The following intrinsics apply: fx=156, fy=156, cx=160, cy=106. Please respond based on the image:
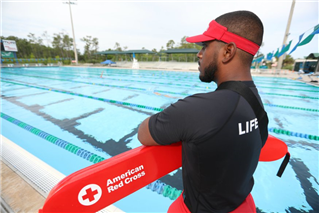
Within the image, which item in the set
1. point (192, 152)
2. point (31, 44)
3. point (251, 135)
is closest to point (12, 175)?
point (192, 152)

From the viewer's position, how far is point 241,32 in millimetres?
802

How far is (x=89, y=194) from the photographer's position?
927 millimetres

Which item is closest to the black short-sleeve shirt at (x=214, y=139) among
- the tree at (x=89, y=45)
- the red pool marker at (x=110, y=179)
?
the red pool marker at (x=110, y=179)

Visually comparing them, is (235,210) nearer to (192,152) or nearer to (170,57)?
(192,152)

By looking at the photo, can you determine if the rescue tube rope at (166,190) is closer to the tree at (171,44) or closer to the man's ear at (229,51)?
the man's ear at (229,51)

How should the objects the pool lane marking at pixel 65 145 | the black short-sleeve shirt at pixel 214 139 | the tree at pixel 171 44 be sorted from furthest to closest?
the tree at pixel 171 44, the pool lane marking at pixel 65 145, the black short-sleeve shirt at pixel 214 139

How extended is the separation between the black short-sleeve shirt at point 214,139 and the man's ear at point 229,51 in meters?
0.17

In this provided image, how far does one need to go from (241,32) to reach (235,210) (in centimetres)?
99

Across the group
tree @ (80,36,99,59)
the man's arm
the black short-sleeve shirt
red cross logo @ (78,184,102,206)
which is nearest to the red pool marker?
red cross logo @ (78,184,102,206)

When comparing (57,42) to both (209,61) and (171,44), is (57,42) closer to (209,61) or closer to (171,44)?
(171,44)

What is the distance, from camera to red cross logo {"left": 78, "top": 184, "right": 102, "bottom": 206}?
90cm

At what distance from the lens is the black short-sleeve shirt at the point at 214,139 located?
0.65 m

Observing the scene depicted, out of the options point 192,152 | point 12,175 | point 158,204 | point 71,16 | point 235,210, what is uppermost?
point 71,16

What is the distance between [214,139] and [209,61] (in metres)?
0.45
